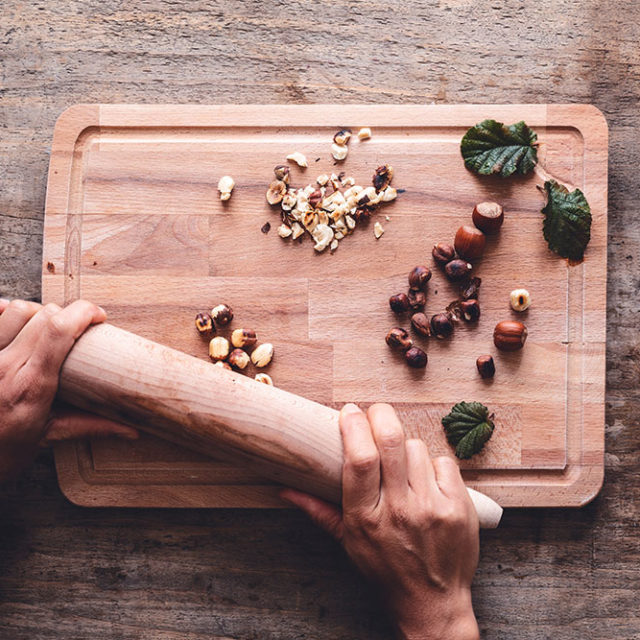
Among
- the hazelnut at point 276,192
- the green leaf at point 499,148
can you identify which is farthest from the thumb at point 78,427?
the green leaf at point 499,148

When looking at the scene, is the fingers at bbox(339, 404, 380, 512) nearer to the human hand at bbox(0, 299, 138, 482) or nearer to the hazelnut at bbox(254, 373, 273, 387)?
the hazelnut at bbox(254, 373, 273, 387)

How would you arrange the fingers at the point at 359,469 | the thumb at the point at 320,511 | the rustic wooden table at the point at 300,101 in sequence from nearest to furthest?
the fingers at the point at 359,469, the thumb at the point at 320,511, the rustic wooden table at the point at 300,101

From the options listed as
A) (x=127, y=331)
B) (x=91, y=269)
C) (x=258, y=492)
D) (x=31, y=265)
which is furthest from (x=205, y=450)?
(x=31, y=265)

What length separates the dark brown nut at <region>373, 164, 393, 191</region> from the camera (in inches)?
51.1

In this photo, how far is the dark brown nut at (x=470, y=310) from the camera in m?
1.28

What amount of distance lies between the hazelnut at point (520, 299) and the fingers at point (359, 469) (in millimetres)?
431

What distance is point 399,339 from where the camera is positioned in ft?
4.18

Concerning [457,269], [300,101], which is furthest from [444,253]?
[300,101]

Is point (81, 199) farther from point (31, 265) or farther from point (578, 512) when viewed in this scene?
point (578, 512)

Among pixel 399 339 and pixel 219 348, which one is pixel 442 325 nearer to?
pixel 399 339

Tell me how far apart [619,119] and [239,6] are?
0.93 metres

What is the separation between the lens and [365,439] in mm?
1155

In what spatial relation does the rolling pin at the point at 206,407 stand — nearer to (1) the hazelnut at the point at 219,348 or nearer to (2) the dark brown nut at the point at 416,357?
(1) the hazelnut at the point at 219,348

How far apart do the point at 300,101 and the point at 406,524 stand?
0.96 m
